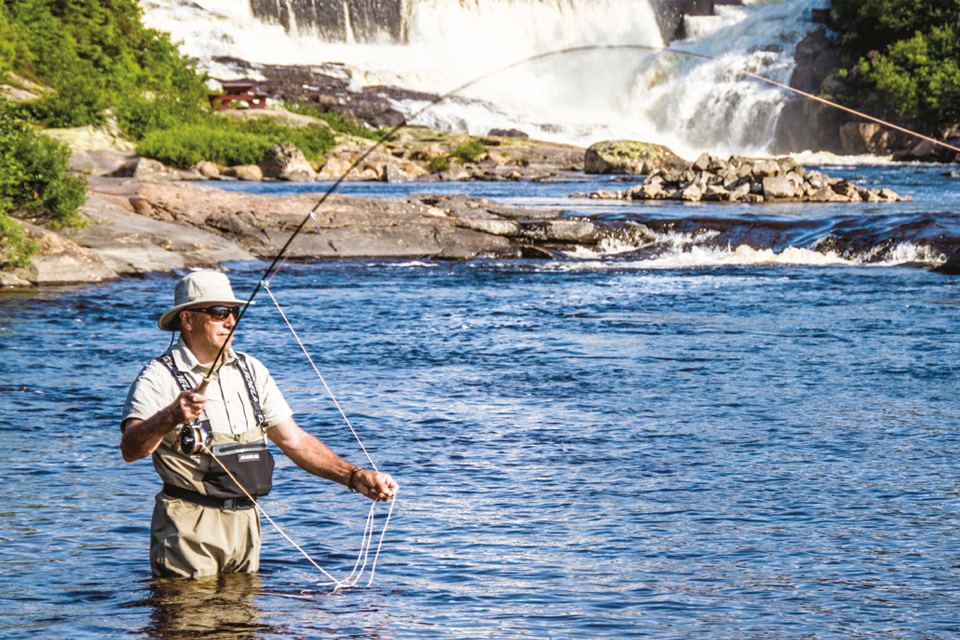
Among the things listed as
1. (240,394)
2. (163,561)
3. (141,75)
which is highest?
(141,75)

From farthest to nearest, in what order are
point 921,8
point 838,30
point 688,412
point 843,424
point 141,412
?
point 838,30
point 921,8
point 688,412
point 843,424
point 141,412

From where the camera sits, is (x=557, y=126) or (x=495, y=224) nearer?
(x=495, y=224)

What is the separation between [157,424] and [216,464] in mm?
429

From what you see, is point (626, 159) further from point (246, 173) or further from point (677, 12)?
point (677, 12)

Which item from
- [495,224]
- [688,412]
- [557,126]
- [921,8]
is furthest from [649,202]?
[921,8]

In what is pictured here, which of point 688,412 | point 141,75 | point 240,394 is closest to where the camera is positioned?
point 240,394

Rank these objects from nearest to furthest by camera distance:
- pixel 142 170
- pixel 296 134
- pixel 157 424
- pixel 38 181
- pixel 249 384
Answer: pixel 157 424, pixel 249 384, pixel 38 181, pixel 142 170, pixel 296 134

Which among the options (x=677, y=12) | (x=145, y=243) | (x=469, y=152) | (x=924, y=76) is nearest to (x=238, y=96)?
(x=469, y=152)

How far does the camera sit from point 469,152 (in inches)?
2203

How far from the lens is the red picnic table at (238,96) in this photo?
6362 centimetres

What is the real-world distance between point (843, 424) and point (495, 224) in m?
15.3

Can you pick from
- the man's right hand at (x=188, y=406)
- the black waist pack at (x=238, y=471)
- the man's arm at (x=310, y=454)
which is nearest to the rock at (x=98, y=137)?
the man's arm at (x=310, y=454)

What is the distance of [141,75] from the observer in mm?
54156

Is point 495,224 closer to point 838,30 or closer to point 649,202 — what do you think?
point 649,202
